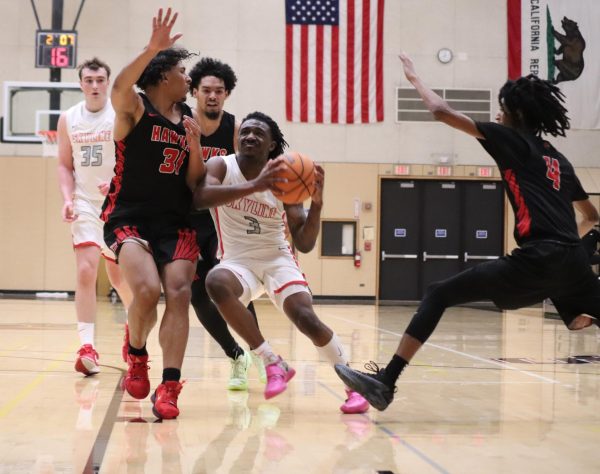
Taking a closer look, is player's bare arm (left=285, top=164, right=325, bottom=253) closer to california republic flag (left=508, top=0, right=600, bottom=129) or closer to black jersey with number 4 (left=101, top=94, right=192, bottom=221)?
black jersey with number 4 (left=101, top=94, right=192, bottom=221)

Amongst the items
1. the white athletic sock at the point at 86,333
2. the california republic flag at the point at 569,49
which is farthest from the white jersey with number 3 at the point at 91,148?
the california republic flag at the point at 569,49

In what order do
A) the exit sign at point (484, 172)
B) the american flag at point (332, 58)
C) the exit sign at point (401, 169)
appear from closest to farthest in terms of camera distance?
the american flag at point (332, 58), the exit sign at point (401, 169), the exit sign at point (484, 172)

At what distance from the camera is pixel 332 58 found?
18.2 meters

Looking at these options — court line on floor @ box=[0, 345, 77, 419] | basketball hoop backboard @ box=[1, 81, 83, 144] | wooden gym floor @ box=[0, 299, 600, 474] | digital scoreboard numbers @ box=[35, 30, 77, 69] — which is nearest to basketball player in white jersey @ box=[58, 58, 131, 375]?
court line on floor @ box=[0, 345, 77, 419]

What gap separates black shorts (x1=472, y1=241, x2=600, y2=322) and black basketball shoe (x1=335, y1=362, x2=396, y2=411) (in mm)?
679

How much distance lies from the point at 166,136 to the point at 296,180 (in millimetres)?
734

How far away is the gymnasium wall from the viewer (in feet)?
59.8

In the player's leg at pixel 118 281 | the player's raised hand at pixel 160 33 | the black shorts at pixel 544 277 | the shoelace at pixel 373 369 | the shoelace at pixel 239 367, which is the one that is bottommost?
the shoelace at pixel 239 367

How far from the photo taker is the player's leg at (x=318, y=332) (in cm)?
455

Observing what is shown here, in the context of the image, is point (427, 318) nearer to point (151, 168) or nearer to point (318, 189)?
point (318, 189)

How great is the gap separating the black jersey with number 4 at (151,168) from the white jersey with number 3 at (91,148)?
1536mm

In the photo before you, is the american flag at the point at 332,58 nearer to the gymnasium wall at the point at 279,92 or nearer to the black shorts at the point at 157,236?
the gymnasium wall at the point at 279,92

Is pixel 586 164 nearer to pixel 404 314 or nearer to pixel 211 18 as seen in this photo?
pixel 404 314

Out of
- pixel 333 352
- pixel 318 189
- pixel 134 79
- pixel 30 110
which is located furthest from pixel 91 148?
pixel 30 110
